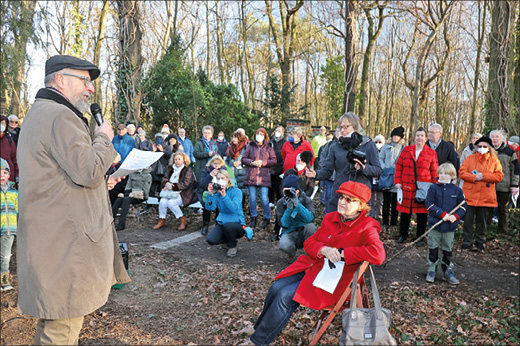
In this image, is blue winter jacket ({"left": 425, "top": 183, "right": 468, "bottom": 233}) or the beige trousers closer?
the beige trousers

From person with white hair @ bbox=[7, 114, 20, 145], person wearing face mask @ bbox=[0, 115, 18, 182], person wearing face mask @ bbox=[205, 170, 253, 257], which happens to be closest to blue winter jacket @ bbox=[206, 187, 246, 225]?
person wearing face mask @ bbox=[205, 170, 253, 257]

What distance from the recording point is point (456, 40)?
21594 mm

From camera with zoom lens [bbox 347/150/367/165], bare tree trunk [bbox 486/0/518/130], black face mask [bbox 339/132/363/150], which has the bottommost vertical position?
camera with zoom lens [bbox 347/150/367/165]

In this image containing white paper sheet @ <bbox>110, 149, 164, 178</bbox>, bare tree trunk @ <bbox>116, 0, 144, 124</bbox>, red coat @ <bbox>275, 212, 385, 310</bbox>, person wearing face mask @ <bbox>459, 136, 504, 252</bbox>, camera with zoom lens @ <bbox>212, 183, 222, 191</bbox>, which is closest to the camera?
white paper sheet @ <bbox>110, 149, 164, 178</bbox>

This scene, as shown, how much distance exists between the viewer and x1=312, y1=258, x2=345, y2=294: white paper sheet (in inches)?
134

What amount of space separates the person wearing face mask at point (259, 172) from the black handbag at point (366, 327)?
18.8 feet

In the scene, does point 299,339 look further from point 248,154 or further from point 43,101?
point 248,154

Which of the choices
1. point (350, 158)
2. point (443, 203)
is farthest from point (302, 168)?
point (443, 203)

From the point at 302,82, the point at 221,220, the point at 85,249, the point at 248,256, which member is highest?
the point at 302,82

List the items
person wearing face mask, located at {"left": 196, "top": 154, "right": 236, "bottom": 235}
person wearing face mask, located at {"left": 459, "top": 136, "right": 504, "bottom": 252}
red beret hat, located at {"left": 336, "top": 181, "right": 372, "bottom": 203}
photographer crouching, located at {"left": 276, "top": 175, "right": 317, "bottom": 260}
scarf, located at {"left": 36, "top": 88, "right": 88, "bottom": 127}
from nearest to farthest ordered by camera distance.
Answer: scarf, located at {"left": 36, "top": 88, "right": 88, "bottom": 127}, red beret hat, located at {"left": 336, "top": 181, "right": 372, "bottom": 203}, photographer crouching, located at {"left": 276, "top": 175, "right": 317, "bottom": 260}, person wearing face mask, located at {"left": 459, "top": 136, "right": 504, "bottom": 252}, person wearing face mask, located at {"left": 196, "top": 154, "right": 236, "bottom": 235}

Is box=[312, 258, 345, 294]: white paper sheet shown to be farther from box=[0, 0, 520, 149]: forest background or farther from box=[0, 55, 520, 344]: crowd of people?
box=[0, 0, 520, 149]: forest background

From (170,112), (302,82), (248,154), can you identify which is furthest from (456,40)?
(248,154)

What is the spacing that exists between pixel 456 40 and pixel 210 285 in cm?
2198

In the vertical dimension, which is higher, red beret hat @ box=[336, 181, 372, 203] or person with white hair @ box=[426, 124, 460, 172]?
person with white hair @ box=[426, 124, 460, 172]
